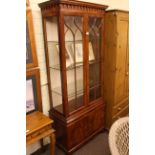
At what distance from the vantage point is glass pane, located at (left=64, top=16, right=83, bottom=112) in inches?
71.5

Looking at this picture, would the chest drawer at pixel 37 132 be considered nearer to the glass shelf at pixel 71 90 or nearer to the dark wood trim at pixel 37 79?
the dark wood trim at pixel 37 79

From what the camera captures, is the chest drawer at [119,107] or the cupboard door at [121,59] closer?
the cupboard door at [121,59]

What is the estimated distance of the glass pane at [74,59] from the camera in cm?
181

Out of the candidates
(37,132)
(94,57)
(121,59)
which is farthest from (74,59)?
(37,132)

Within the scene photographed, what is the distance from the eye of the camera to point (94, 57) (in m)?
2.22

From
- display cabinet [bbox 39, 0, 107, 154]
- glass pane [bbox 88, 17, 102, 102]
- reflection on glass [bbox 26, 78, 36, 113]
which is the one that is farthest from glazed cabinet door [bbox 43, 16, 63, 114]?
glass pane [bbox 88, 17, 102, 102]

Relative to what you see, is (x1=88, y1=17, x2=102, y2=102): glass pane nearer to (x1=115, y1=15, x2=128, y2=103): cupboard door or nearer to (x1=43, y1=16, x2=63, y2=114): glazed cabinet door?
(x1=115, y1=15, x2=128, y2=103): cupboard door

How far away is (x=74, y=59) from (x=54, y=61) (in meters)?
0.24

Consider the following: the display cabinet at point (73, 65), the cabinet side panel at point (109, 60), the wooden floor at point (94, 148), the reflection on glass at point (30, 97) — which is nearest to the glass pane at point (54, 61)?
the display cabinet at point (73, 65)

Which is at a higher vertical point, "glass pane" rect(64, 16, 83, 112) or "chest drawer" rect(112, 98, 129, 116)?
"glass pane" rect(64, 16, 83, 112)

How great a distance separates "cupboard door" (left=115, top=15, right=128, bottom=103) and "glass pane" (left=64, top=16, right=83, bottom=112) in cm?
58

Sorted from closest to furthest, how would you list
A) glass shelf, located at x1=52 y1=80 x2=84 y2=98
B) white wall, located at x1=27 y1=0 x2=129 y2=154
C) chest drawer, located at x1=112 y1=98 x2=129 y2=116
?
white wall, located at x1=27 y1=0 x2=129 y2=154 < glass shelf, located at x1=52 y1=80 x2=84 y2=98 < chest drawer, located at x1=112 y1=98 x2=129 y2=116
